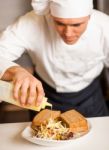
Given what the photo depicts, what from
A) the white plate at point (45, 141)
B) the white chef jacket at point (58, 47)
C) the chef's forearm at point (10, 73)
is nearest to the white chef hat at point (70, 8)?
the white chef jacket at point (58, 47)

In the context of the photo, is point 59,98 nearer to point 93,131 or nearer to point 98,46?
point 98,46

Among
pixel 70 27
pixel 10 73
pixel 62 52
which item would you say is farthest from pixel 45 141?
pixel 62 52

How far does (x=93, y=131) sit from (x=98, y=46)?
45cm

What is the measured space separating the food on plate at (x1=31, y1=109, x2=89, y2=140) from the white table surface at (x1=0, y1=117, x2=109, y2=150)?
3 cm

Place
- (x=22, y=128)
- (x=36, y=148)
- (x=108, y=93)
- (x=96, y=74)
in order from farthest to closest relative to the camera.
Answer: (x=108, y=93) < (x=96, y=74) < (x=22, y=128) < (x=36, y=148)

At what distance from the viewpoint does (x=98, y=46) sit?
4.38 feet

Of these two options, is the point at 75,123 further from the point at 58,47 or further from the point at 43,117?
the point at 58,47

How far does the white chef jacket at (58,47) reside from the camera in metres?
1.30

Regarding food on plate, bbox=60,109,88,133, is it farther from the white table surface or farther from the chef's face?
the chef's face

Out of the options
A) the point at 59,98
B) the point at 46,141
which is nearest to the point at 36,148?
the point at 46,141

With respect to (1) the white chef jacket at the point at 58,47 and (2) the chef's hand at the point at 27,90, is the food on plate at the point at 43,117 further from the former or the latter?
(1) the white chef jacket at the point at 58,47

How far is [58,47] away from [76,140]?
1.53 feet

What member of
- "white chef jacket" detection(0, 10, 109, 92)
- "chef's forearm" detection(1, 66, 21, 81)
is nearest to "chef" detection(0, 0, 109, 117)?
"white chef jacket" detection(0, 10, 109, 92)

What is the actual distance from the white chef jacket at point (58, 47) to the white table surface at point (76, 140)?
0.34m
